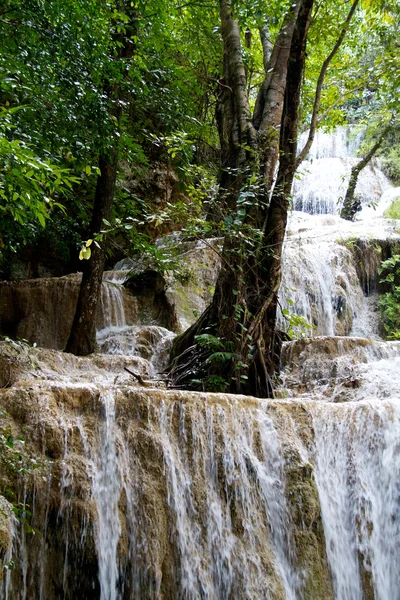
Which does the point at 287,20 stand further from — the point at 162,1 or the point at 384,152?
the point at 384,152

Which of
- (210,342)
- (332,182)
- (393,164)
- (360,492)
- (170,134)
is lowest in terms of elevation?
(360,492)

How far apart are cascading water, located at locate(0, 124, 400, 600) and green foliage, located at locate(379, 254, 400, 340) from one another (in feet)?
22.8

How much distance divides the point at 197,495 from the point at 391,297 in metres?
9.27

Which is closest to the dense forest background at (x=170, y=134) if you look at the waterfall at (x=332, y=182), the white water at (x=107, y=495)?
the white water at (x=107, y=495)

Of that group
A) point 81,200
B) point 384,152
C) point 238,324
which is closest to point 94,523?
point 238,324

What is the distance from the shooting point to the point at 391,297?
12211 millimetres

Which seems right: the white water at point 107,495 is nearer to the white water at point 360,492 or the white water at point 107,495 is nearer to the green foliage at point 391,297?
the white water at point 360,492

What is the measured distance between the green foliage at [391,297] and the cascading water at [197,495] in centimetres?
695

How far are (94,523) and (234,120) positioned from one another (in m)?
5.89

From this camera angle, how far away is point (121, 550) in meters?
3.68

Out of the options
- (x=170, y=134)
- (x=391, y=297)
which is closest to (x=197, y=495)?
(x=170, y=134)

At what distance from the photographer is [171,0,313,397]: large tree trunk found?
20.4ft

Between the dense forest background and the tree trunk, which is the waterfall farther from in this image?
the tree trunk

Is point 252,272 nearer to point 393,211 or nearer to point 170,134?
point 170,134
